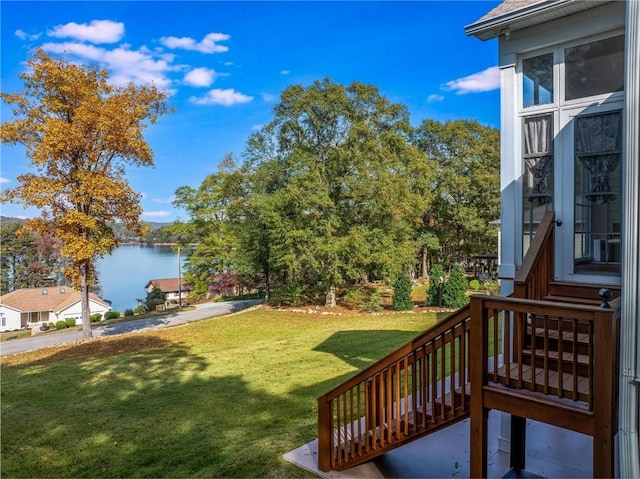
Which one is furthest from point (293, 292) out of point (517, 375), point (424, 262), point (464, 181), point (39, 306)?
point (39, 306)

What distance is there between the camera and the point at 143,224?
13617 millimetres

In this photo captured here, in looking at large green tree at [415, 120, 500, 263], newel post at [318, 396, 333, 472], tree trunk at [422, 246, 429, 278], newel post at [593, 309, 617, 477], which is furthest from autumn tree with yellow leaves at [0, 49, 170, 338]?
tree trunk at [422, 246, 429, 278]

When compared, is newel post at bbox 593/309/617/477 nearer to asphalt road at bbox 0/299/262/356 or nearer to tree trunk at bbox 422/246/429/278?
asphalt road at bbox 0/299/262/356

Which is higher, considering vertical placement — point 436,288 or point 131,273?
point 436,288

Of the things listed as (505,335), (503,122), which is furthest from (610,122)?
(505,335)

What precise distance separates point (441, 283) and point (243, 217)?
9.54 m

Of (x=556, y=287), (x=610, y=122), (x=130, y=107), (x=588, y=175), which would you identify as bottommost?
(x=556, y=287)

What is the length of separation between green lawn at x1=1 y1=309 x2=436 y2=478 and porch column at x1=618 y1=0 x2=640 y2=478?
2.97 meters

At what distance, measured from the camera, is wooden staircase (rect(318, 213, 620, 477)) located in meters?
2.46

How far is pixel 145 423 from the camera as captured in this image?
5.64m

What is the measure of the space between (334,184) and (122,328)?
402 inches

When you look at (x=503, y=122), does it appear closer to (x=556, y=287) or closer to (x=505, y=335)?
(x=556, y=287)

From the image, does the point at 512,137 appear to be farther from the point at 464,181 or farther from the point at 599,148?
the point at 464,181

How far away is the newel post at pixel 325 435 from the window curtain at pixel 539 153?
306 cm
